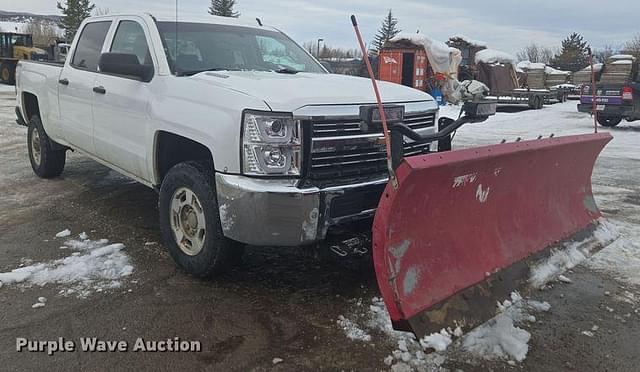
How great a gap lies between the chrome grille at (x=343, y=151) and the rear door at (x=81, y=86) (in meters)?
2.81

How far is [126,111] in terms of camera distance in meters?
4.50

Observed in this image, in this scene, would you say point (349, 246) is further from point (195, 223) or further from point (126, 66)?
point (126, 66)

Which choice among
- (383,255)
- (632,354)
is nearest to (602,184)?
(632,354)

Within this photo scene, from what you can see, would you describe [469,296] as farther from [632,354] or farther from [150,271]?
[150,271]

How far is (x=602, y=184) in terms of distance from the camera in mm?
7875

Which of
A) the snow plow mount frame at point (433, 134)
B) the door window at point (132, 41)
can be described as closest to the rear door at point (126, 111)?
the door window at point (132, 41)

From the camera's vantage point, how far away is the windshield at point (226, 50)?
4352 millimetres

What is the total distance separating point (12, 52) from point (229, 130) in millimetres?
32253

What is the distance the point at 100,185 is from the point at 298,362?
4.98 metres

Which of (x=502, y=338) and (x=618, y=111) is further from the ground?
(x=618, y=111)

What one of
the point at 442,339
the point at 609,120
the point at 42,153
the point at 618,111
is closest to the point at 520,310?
the point at 442,339

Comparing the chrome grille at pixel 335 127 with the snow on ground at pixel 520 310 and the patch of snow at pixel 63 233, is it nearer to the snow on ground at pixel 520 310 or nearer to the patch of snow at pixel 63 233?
the snow on ground at pixel 520 310

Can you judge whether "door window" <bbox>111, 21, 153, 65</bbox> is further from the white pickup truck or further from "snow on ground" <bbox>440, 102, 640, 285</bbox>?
"snow on ground" <bbox>440, 102, 640, 285</bbox>

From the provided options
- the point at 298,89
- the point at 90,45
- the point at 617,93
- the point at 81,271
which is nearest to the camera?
the point at 298,89
